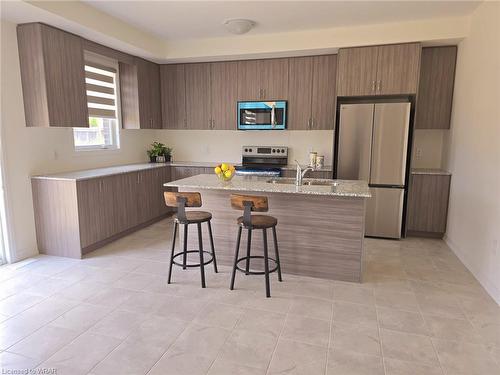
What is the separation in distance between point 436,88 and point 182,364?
4.45 meters

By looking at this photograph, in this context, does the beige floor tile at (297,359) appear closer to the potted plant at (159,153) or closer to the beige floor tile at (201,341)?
the beige floor tile at (201,341)

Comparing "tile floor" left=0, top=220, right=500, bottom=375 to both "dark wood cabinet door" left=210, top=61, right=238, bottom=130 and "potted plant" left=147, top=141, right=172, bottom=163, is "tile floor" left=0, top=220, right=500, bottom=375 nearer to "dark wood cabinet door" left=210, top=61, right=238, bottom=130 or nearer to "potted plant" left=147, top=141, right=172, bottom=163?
"potted plant" left=147, top=141, right=172, bottom=163

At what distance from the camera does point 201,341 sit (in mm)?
2215

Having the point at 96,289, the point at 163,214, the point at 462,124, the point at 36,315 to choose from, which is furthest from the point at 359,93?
the point at 36,315

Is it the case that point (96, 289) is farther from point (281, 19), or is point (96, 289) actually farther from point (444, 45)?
point (444, 45)

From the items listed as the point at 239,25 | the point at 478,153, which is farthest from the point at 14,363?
the point at 478,153

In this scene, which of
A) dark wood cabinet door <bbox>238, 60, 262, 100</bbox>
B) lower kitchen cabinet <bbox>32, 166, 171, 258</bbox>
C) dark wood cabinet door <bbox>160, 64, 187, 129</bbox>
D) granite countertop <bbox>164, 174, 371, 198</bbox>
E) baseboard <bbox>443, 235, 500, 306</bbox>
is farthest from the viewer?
dark wood cabinet door <bbox>160, 64, 187, 129</bbox>

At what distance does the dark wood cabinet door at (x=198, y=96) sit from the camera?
537 cm

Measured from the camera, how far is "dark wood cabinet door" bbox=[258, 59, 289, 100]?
498 cm

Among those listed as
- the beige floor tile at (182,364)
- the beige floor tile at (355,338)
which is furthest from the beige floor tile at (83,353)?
the beige floor tile at (355,338)

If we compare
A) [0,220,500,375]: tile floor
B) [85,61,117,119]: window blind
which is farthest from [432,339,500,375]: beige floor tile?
[85,61,117,119]: window blind

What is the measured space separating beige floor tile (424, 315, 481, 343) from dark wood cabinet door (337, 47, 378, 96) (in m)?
2.94

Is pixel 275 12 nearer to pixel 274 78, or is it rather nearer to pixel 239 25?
pixel 239 25

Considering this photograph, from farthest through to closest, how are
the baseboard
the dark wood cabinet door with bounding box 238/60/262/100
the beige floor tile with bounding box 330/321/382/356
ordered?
the dark wood cabinet door with bounding box 238/60/262/100 → the baseboard → the beige floor tile with bounding box 330/321/382/356
